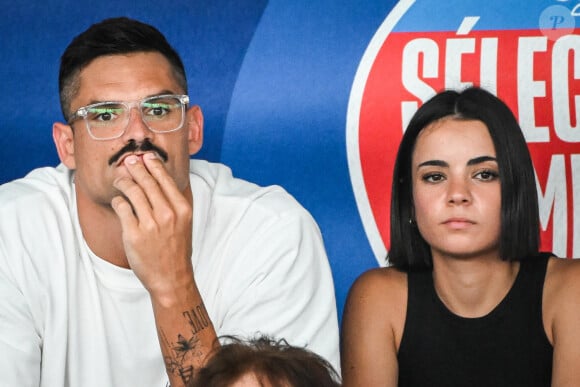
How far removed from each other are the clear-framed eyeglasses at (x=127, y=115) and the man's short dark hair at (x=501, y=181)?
1.58 ft

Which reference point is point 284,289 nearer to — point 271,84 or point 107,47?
point 107,47

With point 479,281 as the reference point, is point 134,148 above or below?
above

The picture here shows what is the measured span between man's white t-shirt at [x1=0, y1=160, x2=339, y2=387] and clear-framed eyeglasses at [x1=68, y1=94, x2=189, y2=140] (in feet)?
0.63

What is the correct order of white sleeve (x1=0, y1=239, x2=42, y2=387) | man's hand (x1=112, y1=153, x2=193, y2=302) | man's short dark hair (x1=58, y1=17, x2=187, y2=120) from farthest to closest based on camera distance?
man's short dark hair (x1=58, y1=17, x2=187, y2=120) → white sleeve (x1=0, y1=239, x2=42, y2=387) → man's hand (x1=112, y1=153, x2=193, y2=302)

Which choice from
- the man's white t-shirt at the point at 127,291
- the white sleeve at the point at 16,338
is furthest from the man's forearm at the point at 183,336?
the white sleeve at the point at 16,338

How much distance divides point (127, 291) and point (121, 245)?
0.09 metres

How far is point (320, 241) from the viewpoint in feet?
6.38

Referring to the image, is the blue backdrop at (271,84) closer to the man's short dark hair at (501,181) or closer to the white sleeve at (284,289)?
A: the man's short dark hair at (501,181)

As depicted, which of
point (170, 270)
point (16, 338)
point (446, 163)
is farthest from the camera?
point (446, 163)

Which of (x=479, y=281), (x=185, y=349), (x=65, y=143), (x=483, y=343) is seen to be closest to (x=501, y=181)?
(x=479, y=281)

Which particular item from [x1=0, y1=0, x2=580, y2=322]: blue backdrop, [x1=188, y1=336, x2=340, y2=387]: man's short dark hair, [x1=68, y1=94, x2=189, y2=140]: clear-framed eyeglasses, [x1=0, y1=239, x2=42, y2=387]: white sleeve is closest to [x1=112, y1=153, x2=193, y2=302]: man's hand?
[x1=68, y1=94, x2=189, y2=140]: clear-framed eyeglasses

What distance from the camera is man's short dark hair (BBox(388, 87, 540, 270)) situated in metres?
1.99

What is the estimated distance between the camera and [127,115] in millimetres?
1844

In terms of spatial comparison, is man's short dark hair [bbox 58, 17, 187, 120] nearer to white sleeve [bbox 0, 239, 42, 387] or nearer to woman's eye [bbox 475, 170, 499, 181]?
white sleeve [bbox 0, 239, 42, 387]
